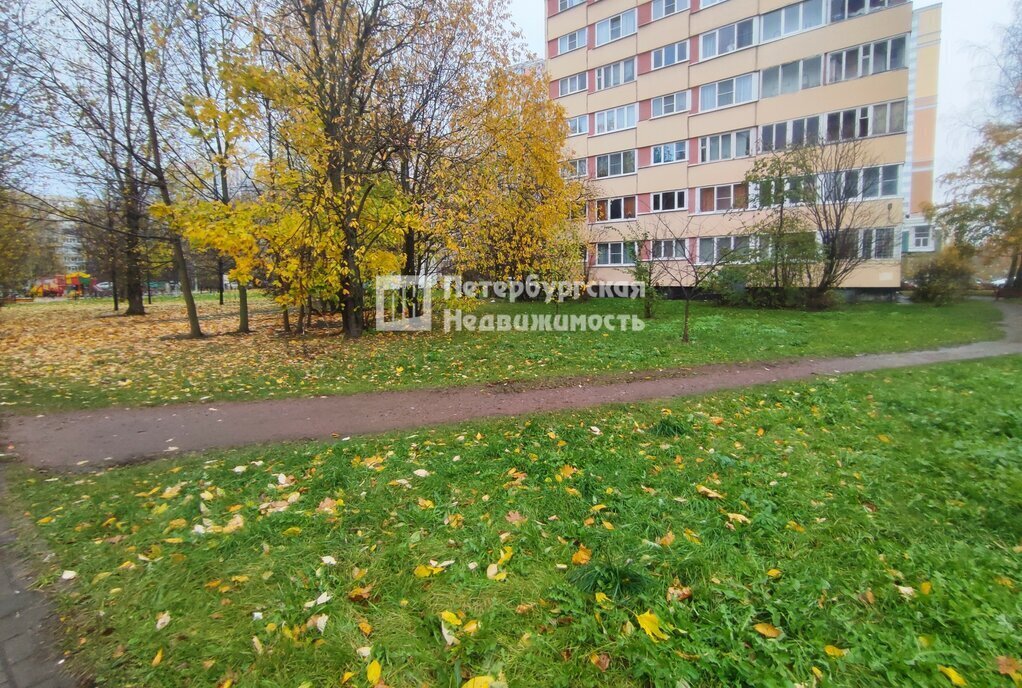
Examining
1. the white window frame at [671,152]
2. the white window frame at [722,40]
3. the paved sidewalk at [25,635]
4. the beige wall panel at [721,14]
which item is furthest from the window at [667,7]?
the paved sidewalk at [25,635]

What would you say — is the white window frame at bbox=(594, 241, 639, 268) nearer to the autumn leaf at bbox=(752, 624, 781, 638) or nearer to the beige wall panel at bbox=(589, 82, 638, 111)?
the beige wall panel at bbox=(589, 82, 638, 111)

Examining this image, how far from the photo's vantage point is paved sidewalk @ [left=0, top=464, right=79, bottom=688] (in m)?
2.16

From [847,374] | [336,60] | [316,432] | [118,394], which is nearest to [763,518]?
[316,432]

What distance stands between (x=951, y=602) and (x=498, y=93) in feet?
50.1

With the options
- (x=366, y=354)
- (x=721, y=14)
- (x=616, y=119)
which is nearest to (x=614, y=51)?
(x=616, y=119)

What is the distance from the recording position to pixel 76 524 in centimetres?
355

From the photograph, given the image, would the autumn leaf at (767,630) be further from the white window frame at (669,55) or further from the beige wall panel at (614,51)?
the beige wall panel at (614,51)

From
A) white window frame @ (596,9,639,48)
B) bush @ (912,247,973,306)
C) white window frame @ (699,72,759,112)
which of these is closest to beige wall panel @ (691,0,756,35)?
white window frame @ (699,72,759,112)

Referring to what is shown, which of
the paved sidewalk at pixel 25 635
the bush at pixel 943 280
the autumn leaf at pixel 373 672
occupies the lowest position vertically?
the paved sidewalk at pixel 25 635

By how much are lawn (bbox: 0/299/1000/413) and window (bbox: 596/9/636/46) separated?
947 inches

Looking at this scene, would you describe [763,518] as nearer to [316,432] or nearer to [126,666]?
[126,666]

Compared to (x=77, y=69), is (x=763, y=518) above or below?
below

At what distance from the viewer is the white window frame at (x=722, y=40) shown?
26828mm

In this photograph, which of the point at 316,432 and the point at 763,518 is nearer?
the point at 763,518
